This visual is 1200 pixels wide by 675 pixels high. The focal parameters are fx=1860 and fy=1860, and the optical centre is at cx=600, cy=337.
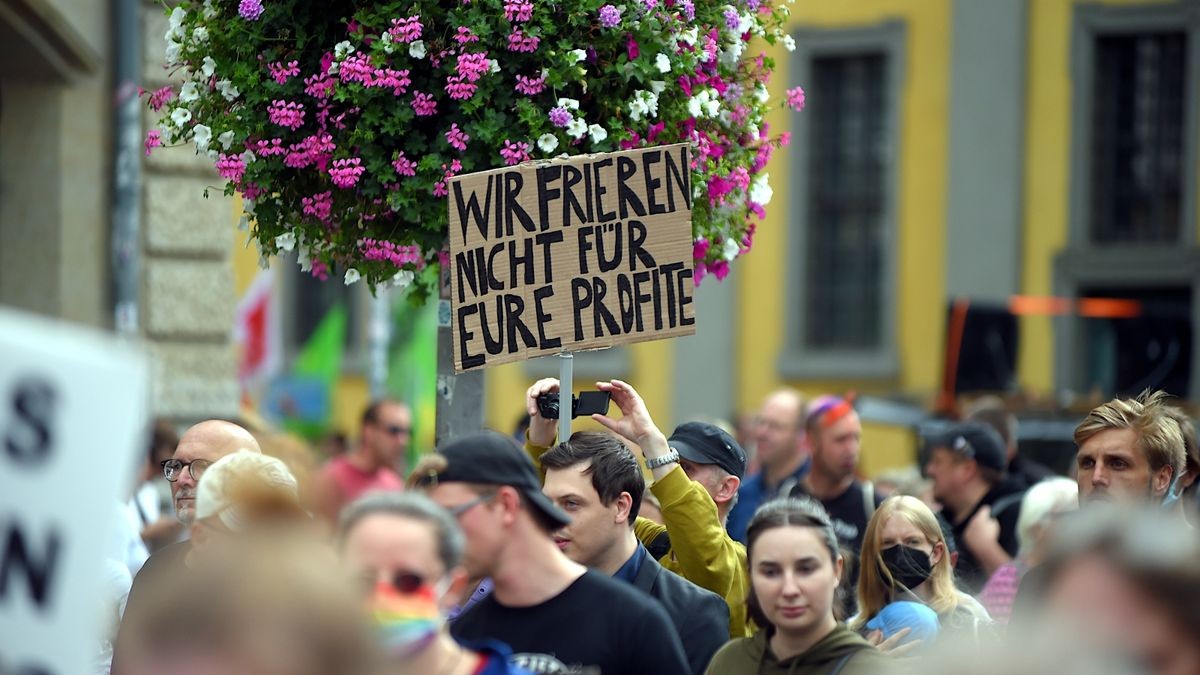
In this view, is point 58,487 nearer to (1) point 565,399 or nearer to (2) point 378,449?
(1) point 565,399

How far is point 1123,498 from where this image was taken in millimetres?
5512

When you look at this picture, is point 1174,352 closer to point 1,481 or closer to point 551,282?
point 551,282

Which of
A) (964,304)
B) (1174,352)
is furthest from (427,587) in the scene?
(1174,352)

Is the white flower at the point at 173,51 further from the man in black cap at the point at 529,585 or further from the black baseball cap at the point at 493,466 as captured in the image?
the black baseball cap at the point at 493,466

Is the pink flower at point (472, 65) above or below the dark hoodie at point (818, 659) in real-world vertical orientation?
above

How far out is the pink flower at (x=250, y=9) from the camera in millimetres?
5504

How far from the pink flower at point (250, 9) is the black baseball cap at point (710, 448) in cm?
187

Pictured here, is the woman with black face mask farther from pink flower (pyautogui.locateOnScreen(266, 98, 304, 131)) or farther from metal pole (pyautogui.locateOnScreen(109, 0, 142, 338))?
metal pole (pyautogui.locateOnScreen(109, 0, 142, 338))

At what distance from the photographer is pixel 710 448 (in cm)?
607

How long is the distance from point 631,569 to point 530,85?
4.82ft

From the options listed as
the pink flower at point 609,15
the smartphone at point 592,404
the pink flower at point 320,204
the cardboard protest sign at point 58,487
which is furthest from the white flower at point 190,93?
the cardboard protest sign at point 58,487

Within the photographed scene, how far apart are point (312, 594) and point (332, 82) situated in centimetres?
309

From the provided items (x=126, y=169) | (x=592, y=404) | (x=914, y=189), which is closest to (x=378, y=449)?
(x=126, y=169)

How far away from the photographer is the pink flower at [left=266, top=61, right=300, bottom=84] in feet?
18.1
